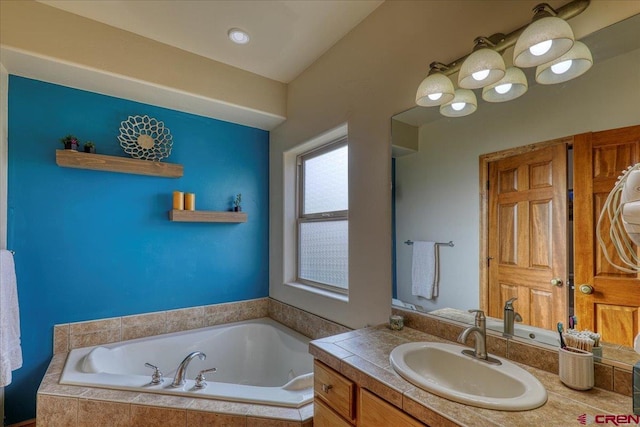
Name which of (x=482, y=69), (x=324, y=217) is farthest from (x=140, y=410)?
(x=482, y=69)

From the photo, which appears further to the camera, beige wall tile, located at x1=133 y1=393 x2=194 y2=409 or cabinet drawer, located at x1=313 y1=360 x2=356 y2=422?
beige wall tile, located at x1=133 y1=393 x2=194 y2=409

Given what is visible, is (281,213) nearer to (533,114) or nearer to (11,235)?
(11,235)

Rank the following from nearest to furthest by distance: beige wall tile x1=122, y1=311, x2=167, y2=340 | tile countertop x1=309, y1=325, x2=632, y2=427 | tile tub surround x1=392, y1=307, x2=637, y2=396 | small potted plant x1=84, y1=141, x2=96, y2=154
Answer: tile countertop x1=309, y1=325, x2=632, y2=427 → tile tub surround x1=392, y1=307, x2=637, y2=396 → small potted plant x1=84, y1=141, x2=96, y2=154 → beige wall tile x1=122, y1=311, x2=167, y2=340

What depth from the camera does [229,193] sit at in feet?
9.33

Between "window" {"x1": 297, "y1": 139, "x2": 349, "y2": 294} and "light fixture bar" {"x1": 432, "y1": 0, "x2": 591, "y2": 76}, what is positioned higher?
"light fixture bar" {"x1": 432, "y1": 0, "x2": 591, "y2": 76}

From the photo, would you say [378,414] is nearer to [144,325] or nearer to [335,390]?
[335,390]

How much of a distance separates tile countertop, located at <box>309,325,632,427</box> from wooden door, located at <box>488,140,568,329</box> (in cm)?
24

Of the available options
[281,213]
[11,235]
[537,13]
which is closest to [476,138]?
[537,13]

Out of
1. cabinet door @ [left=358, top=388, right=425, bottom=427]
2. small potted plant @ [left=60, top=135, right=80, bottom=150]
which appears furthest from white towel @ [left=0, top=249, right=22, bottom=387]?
cabinet door @ [left=358, top=388, right=425, bottom=427]

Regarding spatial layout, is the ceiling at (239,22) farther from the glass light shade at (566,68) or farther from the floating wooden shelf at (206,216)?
the floating wooden shelf at (206,216)

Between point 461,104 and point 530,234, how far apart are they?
2.19 ft

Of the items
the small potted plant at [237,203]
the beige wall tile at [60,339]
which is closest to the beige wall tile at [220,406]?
the beige wall tile at [60,339]

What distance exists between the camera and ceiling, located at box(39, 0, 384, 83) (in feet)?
6.06

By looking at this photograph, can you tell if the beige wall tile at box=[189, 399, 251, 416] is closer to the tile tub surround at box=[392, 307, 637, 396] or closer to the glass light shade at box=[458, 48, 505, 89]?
the tile tub surround at box=[392, 307, 637, 396]
